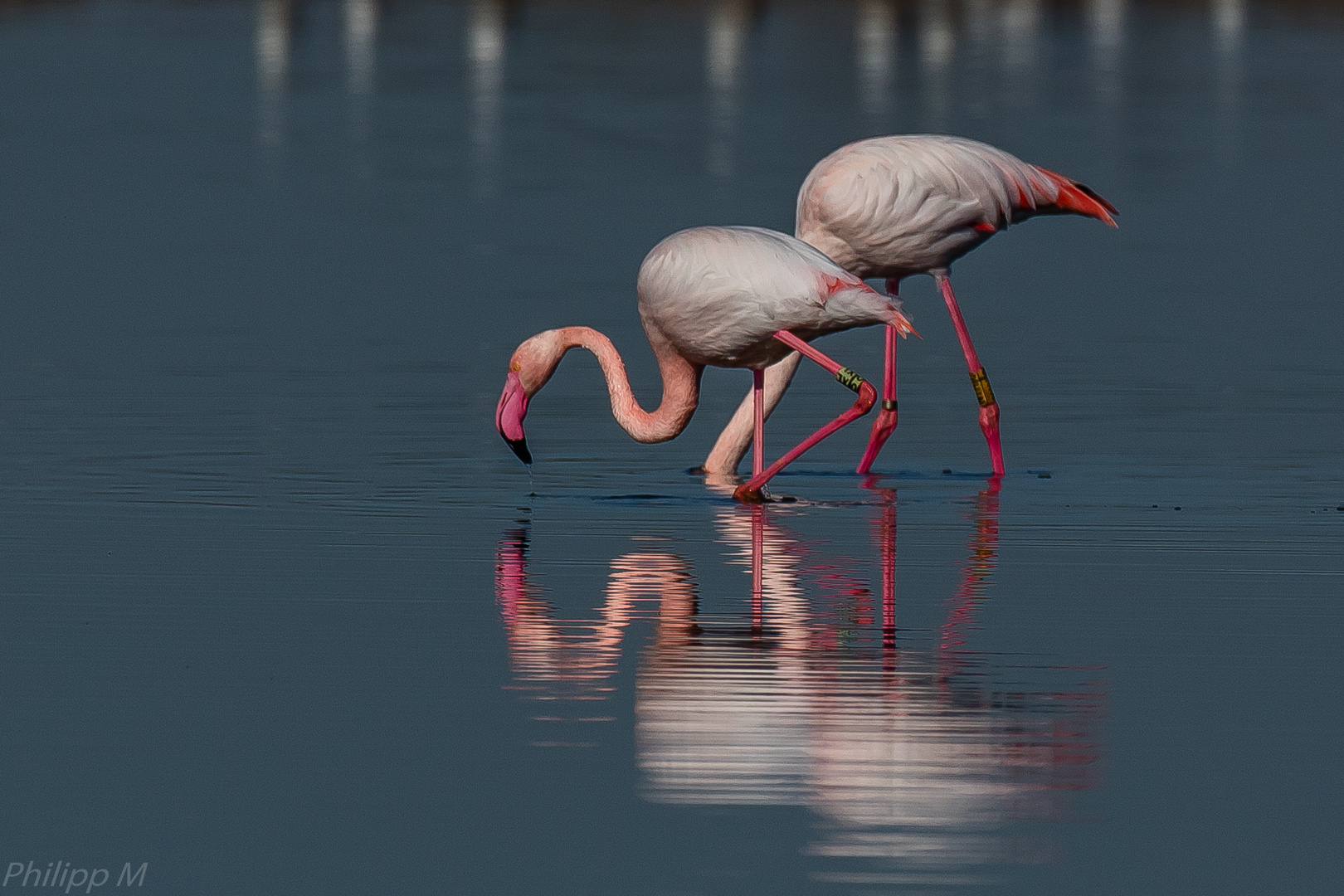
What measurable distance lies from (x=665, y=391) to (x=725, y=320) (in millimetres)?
776

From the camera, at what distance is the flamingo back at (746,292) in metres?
11.3

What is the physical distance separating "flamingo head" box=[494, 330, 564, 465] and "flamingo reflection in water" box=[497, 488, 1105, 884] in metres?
2.45

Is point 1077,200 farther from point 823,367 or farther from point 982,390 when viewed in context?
point 823,367

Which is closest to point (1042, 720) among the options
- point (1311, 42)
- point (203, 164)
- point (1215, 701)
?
point (1215, 701)

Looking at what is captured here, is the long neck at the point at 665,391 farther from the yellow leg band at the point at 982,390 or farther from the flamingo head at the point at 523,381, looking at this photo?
the yellow leg band at the point at 982,390

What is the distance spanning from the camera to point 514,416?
11.9 metres

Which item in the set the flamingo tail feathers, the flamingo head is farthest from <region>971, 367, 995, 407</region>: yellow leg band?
the flamingo head

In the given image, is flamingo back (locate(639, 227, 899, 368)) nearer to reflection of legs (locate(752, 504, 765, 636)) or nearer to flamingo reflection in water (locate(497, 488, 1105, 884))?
reflection of legs (locate(752, 504, 765, 636))

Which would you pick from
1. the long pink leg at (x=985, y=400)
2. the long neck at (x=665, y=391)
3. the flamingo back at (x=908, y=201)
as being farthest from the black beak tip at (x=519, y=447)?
the long pink leg at (x=985, y=400)

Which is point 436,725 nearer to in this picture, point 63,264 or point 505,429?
point 505,429

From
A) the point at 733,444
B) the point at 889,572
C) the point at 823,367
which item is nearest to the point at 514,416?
the point at 733,444

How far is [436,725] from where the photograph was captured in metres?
6.89

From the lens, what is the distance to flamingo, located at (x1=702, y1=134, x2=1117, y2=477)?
504 inches

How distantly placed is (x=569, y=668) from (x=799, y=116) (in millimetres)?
26429
